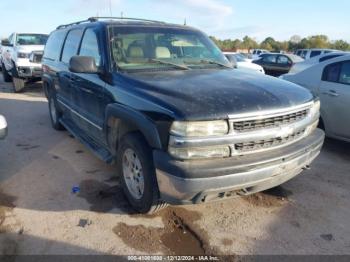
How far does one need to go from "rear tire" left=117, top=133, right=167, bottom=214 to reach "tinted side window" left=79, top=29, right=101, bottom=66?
117 centimetres

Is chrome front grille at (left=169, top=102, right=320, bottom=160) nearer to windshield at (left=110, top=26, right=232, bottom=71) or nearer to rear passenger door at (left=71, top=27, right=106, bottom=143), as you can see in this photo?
windshield at (left=110, top=26, right=232, bottom=71)

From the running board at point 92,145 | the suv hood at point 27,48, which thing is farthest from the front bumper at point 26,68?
the running board at point 92,145

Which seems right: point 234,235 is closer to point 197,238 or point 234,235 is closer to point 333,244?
point 197,238

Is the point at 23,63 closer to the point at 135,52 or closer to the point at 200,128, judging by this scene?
the point at 135,52

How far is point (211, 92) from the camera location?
3.17 meters

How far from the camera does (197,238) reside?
321cm

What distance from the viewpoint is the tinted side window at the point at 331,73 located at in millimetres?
5512

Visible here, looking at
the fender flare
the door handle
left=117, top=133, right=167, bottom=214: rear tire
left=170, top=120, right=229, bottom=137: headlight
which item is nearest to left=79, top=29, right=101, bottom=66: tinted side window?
the fender flare

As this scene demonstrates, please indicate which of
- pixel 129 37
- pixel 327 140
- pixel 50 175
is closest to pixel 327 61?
pixel 327 140

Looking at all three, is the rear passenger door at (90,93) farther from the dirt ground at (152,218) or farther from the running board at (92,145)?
the dirt ground at (152,218)

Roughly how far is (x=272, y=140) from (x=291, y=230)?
36.4 inches

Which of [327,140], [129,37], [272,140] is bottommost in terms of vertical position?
[327,140]

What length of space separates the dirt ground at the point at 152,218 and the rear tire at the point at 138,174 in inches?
7.7

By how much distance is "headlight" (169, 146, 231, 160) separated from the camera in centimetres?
282
